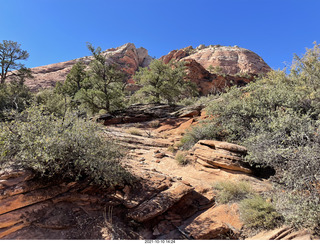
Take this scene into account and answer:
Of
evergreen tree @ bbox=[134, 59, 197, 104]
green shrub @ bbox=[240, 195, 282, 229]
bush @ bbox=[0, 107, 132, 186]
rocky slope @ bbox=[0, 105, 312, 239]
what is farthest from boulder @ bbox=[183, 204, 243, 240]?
evergreen tree @ bbox=[134, 59, 197, 104]

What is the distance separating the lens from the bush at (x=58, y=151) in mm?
4000

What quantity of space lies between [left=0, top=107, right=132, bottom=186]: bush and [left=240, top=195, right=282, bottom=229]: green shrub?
10.5 ft

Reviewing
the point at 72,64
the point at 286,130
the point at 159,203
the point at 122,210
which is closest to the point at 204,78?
the point at 286,130

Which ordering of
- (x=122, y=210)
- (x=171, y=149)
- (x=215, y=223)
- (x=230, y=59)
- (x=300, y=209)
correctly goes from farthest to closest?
(x=230, y=59) < (x=171, y=149) < (x=122, y=210) < (x=215, y=223) < (x=300, y=209)

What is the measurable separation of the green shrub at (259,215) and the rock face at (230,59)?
46695 millimetres

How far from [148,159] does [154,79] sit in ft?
46.6

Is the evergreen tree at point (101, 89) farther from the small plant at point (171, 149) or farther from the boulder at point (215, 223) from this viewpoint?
the boulder at point (215, 223)

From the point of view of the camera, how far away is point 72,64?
49.6 meters

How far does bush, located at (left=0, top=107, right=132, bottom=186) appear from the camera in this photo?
4000 mm

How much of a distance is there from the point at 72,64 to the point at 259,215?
189 feet

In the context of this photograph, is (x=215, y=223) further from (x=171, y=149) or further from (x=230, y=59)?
(x=230, y=59)

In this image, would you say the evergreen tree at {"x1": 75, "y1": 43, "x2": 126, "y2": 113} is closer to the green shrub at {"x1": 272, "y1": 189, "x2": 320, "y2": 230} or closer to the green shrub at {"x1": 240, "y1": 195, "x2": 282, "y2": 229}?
the green shrub at {"x1": 240, "y1": 195, "x2": 282, "y2": 229}

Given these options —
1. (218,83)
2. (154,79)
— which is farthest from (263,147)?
(218,83)
